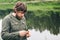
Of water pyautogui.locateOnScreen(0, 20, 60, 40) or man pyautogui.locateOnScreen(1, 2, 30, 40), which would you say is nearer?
man pyautogui.locateOnScreen(1, 2, 30, 40)

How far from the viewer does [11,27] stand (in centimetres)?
444

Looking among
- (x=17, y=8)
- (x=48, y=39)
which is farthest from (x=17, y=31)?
(x=48, y=39)

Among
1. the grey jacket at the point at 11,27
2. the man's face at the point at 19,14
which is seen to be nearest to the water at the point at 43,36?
the grey jacket at the point at 11,27

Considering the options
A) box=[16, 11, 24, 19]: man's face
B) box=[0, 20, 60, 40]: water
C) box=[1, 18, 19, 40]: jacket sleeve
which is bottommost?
box=[0, 20, 60, 40]: water

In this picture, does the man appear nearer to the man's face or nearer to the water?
the man's face

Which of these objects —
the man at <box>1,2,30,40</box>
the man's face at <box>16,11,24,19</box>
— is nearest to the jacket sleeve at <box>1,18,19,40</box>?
the man at <box>1,2,30,40</box>

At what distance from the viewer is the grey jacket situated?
14.3ft

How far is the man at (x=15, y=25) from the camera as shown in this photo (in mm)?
4328

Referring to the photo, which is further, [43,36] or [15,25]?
[43,36]

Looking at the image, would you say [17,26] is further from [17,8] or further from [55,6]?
[55,6]

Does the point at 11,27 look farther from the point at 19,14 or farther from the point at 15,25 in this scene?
the point at 19,14

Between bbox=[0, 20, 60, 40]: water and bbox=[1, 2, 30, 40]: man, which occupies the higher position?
bbox=[1, 2, 30, 40]: man

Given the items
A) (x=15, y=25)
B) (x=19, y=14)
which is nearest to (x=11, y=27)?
(x=15, y=25)

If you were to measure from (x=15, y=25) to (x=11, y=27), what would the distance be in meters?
0.07
